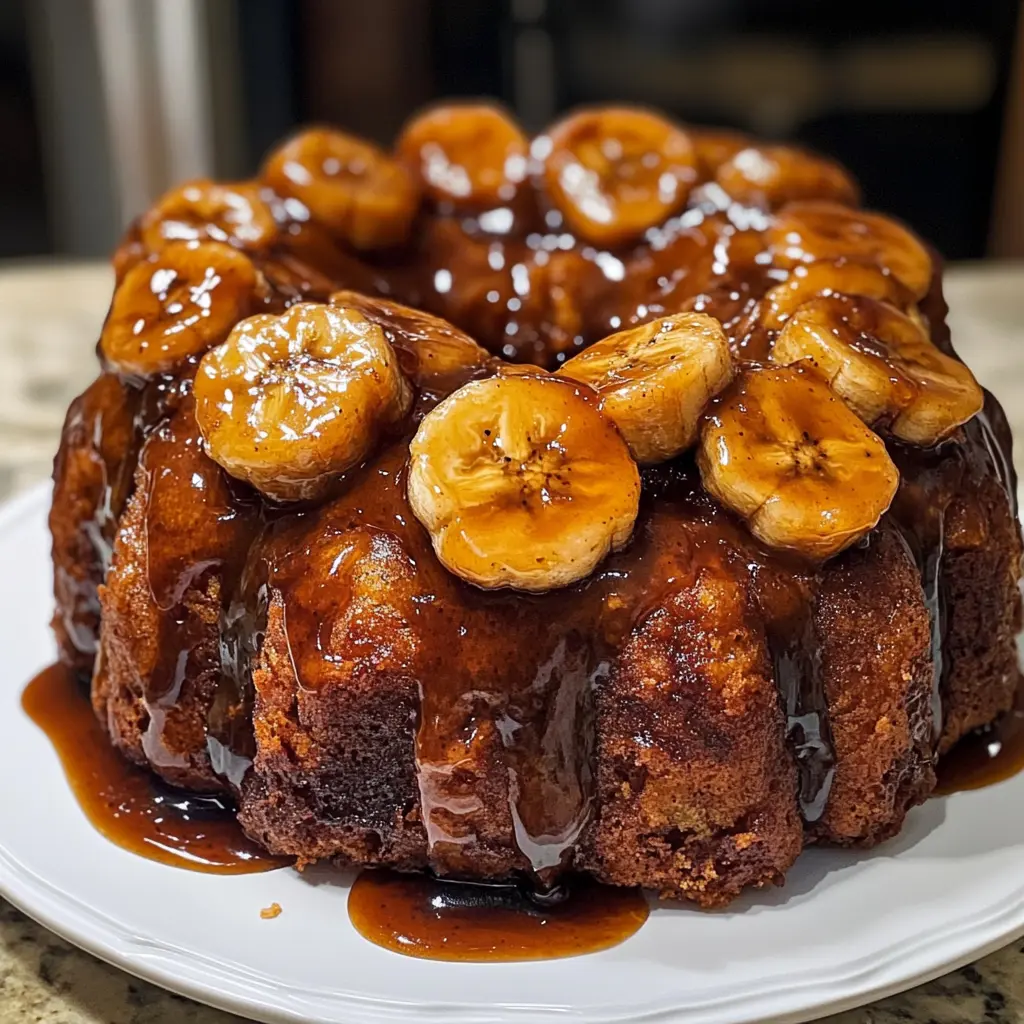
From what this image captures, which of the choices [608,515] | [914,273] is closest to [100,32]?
[914,273]

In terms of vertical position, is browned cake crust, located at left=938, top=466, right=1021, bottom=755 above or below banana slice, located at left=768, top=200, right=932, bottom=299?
below

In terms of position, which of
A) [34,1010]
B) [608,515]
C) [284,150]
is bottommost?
[34,1010]

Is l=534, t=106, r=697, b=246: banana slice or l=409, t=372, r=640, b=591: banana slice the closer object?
l=409, t=372, r=640, b=591: banana slice

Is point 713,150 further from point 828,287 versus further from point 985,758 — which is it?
point 985,758

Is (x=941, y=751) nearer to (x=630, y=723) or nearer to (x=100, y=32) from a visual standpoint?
(x=630, y=723)

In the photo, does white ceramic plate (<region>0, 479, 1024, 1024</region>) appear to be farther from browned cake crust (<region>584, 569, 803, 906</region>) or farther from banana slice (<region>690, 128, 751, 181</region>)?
banana slice (<region>690, 128, 751, 181</region>)

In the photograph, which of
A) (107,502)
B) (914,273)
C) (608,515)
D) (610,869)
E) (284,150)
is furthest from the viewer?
(284,150)

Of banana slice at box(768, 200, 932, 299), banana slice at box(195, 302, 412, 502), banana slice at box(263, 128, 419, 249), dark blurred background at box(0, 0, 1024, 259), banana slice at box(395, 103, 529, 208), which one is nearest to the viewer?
banana slice at box(195, 302, 412, 502)

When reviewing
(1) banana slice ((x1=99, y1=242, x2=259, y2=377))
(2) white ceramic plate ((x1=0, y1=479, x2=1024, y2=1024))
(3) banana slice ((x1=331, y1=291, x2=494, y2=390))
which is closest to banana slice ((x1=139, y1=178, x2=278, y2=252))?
(1) banana slice ((x1=99, y1=242, x2=259, y2=377))
